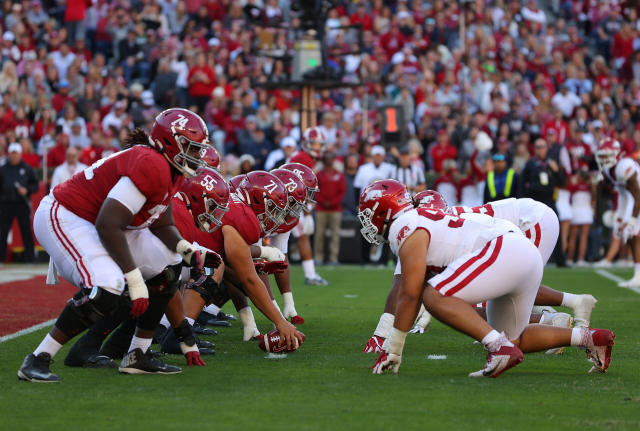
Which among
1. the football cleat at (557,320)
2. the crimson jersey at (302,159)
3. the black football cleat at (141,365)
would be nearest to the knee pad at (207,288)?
the black football cleat at (141,365)

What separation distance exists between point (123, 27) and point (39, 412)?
18.3m

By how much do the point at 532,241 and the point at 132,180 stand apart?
3.29m

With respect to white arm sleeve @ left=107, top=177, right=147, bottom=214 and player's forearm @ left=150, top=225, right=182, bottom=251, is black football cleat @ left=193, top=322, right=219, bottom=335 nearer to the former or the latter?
player's forearm @ left=150, top=225, right=182, bottom=251

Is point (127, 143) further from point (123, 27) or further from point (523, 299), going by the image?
point (123, 27)

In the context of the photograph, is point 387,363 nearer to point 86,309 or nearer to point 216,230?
point 86,309

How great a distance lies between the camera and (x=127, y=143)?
6.11m

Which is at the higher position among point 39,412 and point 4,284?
point 39,412

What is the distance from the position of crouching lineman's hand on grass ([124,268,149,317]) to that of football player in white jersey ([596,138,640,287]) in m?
8.55

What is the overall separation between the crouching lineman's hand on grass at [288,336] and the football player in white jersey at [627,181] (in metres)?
7.12

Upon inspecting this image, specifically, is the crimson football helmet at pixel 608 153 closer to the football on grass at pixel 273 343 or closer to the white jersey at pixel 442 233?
the football on grass at pixel 273 343

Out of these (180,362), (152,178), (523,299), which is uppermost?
(152,178)

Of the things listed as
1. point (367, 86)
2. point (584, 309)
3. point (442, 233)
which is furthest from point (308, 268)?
point (367, 86)

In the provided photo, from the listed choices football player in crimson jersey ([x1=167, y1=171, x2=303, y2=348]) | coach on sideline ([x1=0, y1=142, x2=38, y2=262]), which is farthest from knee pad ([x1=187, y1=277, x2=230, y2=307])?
coach on sideline ([x1=0, y1=142, x2=38, y2=262])

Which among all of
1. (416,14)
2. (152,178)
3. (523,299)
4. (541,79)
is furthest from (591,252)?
(152,178)
